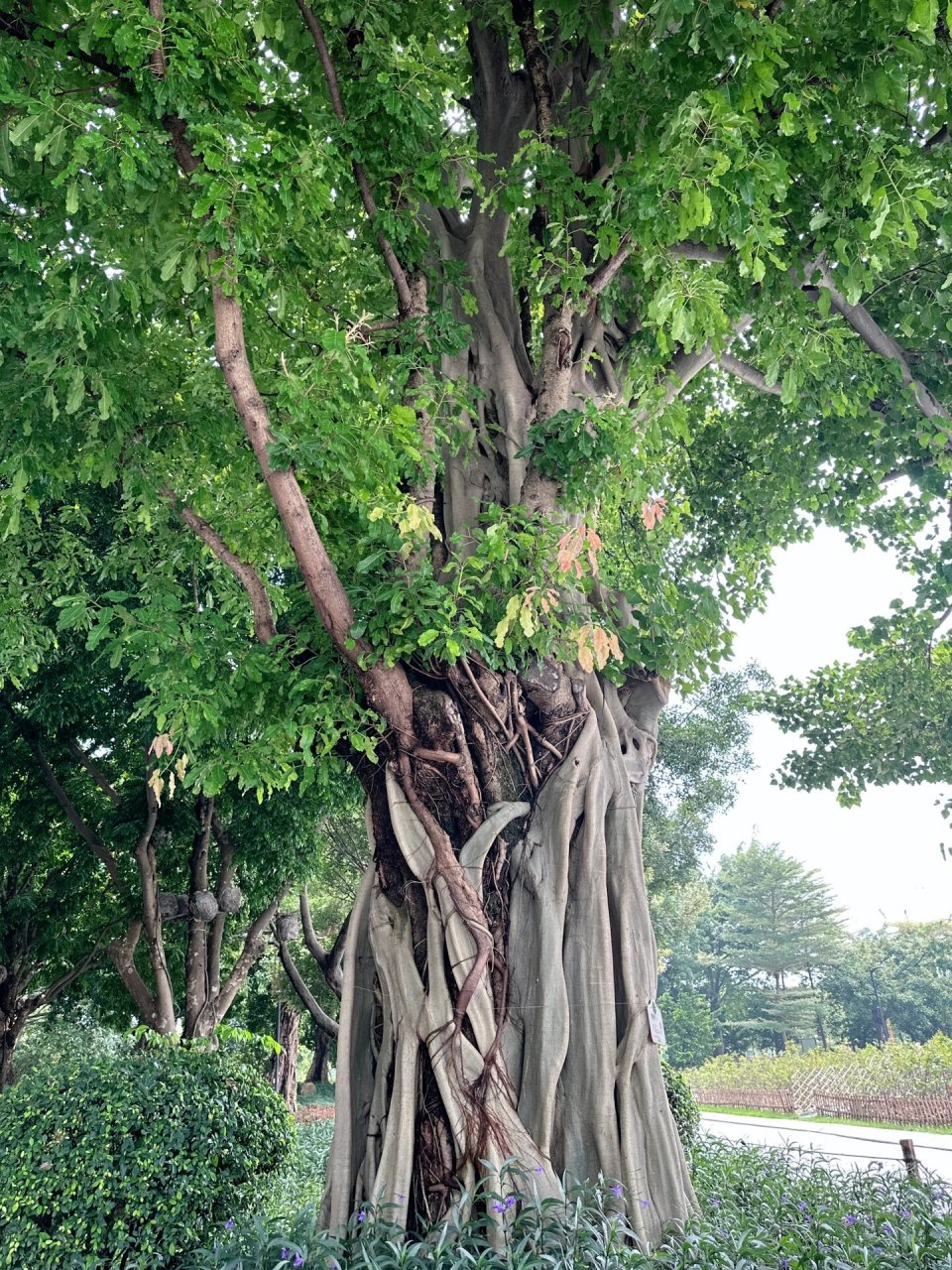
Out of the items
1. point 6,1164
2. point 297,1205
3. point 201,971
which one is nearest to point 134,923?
point 201,971

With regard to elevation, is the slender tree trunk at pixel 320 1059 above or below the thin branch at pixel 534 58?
below

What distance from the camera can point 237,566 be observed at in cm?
427

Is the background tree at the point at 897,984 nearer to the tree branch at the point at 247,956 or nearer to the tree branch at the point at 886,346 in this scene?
the tree branch at the point at 247,956

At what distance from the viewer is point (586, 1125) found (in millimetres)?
4008

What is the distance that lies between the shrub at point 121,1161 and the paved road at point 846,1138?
7.24 metres

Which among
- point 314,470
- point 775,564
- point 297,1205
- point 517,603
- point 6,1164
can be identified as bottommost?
point 297,1205

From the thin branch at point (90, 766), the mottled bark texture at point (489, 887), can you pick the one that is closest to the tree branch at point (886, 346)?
the mottled bark texture at point (489, 887)

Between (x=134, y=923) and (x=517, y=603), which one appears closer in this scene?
(x=517, y=603)

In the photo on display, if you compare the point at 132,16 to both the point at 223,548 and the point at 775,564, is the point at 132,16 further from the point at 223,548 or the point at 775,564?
the point at 775,564

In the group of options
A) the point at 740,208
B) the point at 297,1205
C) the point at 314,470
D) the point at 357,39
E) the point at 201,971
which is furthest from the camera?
the point at 201,971

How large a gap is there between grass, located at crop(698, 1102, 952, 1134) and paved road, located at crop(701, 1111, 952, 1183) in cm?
27

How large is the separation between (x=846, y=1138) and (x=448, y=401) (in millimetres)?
15989

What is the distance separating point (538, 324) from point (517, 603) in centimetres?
436

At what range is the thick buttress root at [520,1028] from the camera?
383cm
